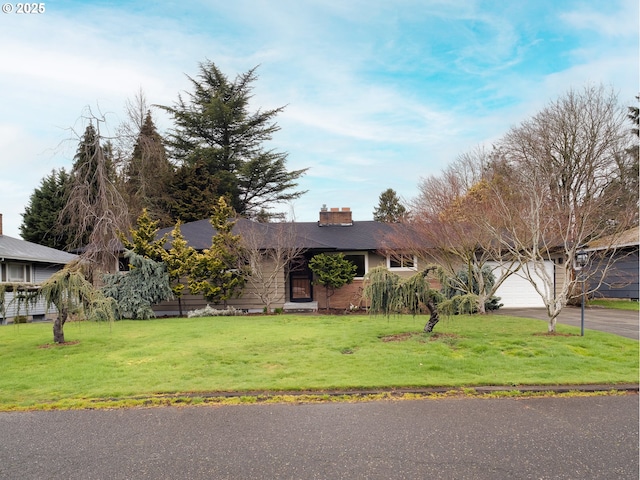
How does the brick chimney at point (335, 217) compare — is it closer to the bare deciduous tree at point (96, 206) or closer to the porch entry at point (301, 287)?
the porch entry at point (301, 287)

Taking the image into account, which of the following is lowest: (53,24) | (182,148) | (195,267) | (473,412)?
(473,412)

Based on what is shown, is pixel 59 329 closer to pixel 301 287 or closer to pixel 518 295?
pixel 301 287

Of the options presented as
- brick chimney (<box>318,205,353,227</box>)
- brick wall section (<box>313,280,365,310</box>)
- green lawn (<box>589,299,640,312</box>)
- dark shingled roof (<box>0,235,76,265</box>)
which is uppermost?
brick chimney (<box>318,205,353,227</box>)

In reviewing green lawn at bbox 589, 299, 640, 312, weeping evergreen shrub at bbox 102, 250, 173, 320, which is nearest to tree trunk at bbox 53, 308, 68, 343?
weeping evergreen shrub at bbox 102, 250, 173, 320

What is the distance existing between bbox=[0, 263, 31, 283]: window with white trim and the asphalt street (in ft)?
55.3

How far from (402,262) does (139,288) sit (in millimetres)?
10340

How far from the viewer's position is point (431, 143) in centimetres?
2003

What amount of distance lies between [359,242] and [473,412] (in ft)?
46.9

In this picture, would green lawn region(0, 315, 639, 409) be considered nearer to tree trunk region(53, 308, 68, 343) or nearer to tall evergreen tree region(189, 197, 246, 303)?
tree trunk region(53, 308, 68, 343)

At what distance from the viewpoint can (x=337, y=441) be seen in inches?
162

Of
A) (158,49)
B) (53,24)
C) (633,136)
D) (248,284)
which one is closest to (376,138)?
(248,284)

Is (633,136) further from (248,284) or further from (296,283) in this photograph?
(248,284)

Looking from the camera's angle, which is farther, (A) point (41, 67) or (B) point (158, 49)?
(B) point (158, 49)

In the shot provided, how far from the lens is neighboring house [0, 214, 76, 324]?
18.3 metres
